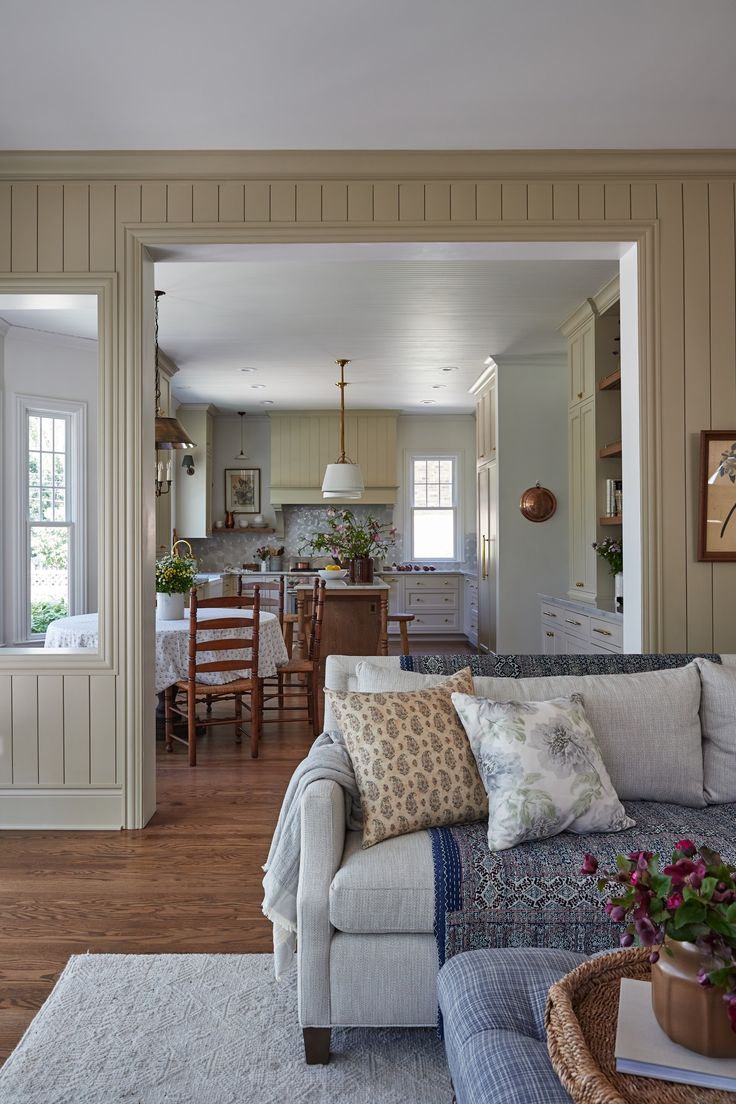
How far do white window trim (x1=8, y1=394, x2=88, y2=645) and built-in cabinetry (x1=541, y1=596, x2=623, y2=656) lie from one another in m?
3.75

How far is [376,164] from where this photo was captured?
141 inches

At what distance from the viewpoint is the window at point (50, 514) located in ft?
20.4

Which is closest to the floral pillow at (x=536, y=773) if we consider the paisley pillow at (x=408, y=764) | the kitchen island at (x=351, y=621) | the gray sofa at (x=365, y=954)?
the paisley pillow at (x=408, y=764)

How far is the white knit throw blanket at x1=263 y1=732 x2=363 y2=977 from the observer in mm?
2146

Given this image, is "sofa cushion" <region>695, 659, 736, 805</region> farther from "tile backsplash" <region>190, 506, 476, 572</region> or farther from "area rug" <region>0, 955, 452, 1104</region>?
"tile backsplash" <region>190, 506, 476, 572</region>

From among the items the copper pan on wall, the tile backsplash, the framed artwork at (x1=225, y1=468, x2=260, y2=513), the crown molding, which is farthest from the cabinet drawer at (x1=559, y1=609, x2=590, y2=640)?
the framed artwork at (x1=225, y1=468, x2=260, y2=513)

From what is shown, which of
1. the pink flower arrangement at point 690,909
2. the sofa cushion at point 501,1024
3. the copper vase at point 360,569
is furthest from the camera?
the copper vase at point 360,569

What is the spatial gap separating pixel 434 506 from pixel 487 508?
8.02ft

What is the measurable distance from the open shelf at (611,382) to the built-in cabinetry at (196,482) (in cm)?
506

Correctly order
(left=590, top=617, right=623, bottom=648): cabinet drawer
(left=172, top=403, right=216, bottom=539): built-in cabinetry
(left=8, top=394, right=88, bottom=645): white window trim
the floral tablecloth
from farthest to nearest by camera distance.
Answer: (left=172, top=403, right=216, bottom=539): built-in cabinetry → (left=8, top=394, right=88, bottom=645): white window trim → (left=590, top=617, right=623, bottom=648): cabinet drawer → the floral tablecloth

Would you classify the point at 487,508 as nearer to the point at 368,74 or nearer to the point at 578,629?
the point at 578,629

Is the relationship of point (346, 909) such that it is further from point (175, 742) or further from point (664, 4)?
point (175, 742)

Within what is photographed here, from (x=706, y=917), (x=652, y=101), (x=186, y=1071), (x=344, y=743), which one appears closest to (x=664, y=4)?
(x=652, y=101)

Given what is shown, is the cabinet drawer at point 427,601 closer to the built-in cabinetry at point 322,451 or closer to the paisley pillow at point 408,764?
the built-in cabinetry at point 322,451
